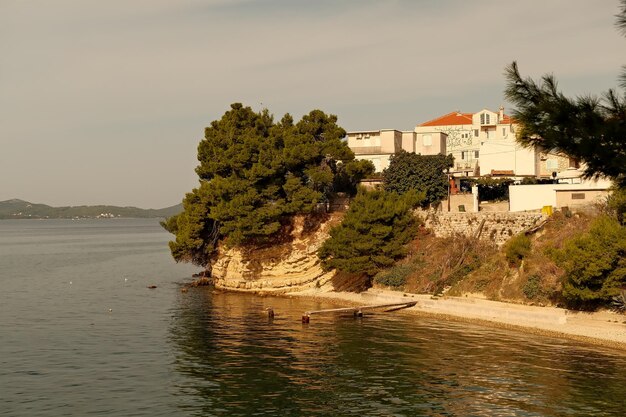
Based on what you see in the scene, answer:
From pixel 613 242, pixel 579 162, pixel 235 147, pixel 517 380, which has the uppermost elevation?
pixel 235 147

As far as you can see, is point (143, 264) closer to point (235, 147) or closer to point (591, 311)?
point (235, 147)

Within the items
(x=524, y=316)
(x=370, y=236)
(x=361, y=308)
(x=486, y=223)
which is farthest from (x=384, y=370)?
(x=486, y=223)

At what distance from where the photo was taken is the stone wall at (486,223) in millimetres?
64938

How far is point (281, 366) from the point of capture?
132 ft

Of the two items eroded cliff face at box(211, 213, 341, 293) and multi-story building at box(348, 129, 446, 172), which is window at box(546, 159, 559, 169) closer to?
multi-story building at box(348, 129, 446, 172)

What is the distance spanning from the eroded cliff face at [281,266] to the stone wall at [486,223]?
1167 cm

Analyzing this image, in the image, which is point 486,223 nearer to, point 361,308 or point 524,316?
point 524,316

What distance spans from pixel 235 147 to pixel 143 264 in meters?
47.8

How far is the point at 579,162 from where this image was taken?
17969mm

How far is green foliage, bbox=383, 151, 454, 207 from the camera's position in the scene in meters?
→ 77.6

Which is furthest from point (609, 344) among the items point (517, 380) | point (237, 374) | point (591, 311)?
point (237, 374)

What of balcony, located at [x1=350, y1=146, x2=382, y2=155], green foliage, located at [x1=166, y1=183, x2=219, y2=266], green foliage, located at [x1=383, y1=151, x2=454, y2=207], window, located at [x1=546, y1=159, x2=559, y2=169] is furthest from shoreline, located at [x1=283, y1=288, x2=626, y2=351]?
balcony, located at [x1=350, y1=146, x2=382, y2=155]

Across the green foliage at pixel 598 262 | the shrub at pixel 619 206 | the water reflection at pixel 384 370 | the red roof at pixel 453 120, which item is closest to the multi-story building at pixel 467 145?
the red roof at pixel 453 120

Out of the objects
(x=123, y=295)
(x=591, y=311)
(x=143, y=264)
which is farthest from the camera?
(x=143, y=264)
